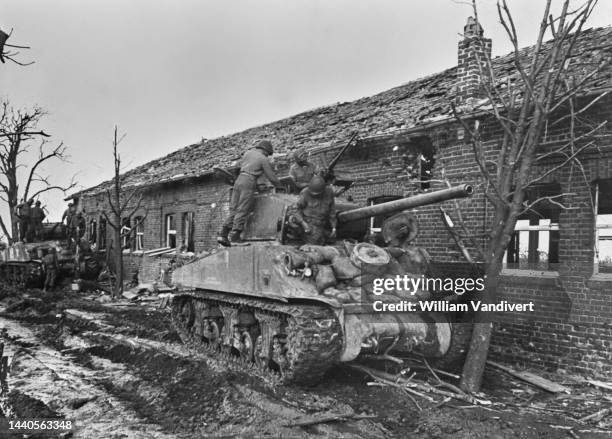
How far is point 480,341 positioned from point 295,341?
2198 millimetres

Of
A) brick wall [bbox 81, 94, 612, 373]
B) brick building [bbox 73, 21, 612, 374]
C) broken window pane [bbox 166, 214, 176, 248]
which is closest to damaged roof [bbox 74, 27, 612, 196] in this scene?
brick building [bbox 73, 21, 612, 374]

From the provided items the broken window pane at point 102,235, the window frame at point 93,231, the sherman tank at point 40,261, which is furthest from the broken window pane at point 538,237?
the window frame at point 93,231

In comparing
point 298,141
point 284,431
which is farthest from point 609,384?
point 298,141

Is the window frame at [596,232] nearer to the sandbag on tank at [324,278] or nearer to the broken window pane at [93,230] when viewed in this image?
the sandbag on tank at [324,278]

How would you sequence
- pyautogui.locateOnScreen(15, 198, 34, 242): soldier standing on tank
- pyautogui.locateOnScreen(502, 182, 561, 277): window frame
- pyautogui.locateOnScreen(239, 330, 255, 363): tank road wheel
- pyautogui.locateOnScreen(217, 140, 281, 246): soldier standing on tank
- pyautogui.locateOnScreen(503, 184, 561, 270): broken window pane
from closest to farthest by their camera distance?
pyautogui.locateOnScreen(239, 330, 255, 363): tank road wheel, pyautogui.locateOnScreen(502, 182, 561, 277): window frame, pyautogui.locateOnScreen(503, 184, 561, 270): broken window pane, pyautogui.locateOnScreen(217, 140, 281, 246): soldier standing on tank, pyautogui.locateOnScreen(15, 198, 34, 242): soldier standing on tank

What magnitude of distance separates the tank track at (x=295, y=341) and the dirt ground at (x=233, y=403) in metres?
0.17

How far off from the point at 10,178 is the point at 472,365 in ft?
103

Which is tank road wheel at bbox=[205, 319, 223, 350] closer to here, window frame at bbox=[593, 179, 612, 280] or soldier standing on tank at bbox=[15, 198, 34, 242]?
window frame at bbox=[593, 179, 612, 280]

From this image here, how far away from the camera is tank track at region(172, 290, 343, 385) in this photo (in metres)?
6.27

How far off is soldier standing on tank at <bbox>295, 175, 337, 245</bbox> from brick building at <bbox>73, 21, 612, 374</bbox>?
150cm

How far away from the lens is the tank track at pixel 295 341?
6.27 metres

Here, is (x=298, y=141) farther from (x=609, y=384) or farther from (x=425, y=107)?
(x=609, y=384)

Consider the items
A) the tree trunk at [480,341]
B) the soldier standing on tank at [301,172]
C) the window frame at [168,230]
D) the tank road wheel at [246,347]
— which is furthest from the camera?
the window frame at [168,230]

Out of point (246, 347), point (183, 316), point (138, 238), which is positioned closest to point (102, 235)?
point (138, 238)
